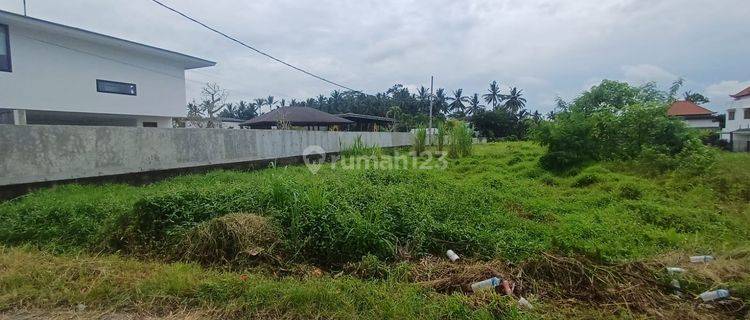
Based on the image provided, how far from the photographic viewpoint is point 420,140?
1448 centimetres

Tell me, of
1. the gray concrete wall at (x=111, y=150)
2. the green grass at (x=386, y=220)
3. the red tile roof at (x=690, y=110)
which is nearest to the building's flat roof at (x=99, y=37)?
the gray concrete wall at (x=111, y=150)

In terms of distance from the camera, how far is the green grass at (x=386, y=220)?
3.57 metres

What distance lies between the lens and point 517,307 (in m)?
2.42

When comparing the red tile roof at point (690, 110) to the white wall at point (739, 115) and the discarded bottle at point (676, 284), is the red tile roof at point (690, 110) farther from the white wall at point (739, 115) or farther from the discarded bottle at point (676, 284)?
the discarded bottle at point (676, 284)

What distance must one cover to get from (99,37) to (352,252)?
13384 millimetres

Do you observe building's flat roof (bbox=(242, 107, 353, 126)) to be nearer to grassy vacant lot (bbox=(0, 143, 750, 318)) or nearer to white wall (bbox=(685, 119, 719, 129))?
grassy vacant lot (bbox=(0, 143, 750, 318))

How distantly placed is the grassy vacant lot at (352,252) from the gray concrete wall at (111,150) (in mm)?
471

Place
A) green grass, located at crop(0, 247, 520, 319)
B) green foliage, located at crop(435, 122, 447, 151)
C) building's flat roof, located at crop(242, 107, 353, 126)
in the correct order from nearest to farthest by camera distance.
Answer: green grass, located at crop(0, 247, 520, 319) → green foliage, located at crop(435, 122, 447, 151) → building's flat roof, located at crop(242, 107, 353, 126)

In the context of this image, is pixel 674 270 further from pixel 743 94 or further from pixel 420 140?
pixel 743 94

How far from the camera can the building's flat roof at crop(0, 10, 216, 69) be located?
33.6 feet

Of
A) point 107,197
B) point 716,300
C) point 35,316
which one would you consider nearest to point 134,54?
point 107,197

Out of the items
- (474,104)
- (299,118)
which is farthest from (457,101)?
(299,118)

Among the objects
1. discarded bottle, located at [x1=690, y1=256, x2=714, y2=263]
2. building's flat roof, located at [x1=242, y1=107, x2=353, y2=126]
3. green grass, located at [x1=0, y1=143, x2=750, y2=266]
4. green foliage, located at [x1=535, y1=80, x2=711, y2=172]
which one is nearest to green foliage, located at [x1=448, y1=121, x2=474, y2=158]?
green foliage, located at [x1=535, y1=80, x2=711, y2=172]

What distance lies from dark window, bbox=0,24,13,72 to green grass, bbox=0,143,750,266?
834 cm
